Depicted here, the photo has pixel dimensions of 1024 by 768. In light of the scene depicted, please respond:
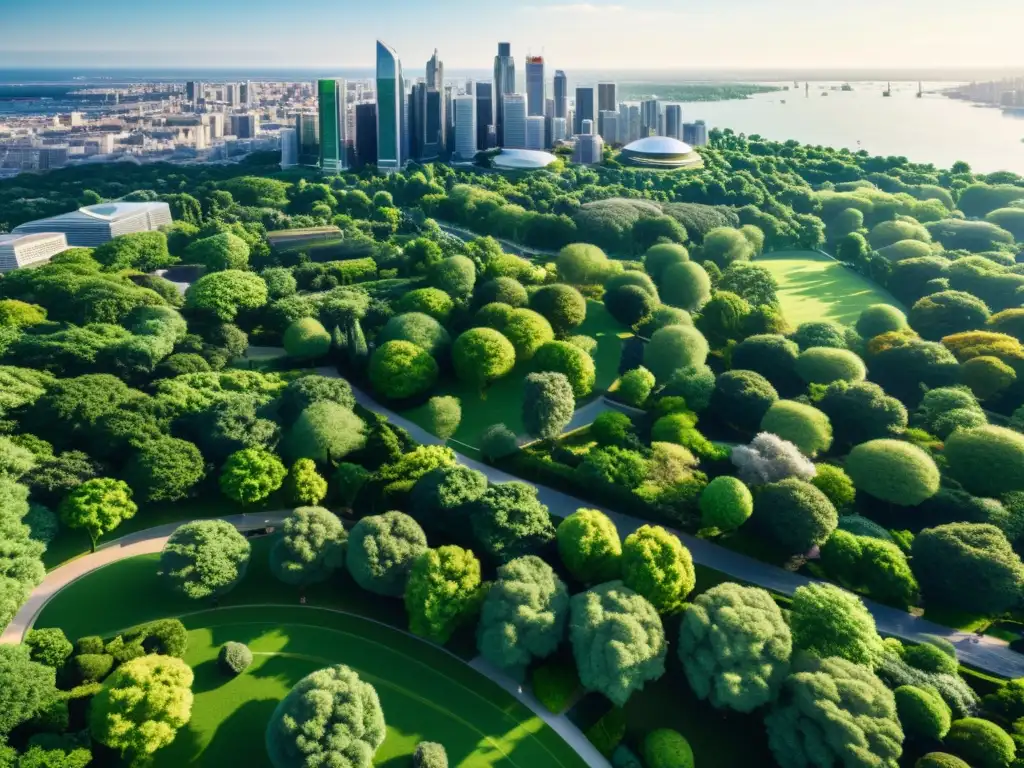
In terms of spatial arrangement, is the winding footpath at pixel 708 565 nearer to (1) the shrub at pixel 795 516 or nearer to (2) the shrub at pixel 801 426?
(1) the shrub at pixel 795 516

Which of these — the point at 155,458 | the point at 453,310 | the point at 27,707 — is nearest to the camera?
the point at 27,707

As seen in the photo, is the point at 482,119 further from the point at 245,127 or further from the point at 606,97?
the point at 245,127

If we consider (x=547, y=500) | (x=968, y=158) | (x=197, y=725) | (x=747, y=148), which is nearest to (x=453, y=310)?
(x=547, y=500)

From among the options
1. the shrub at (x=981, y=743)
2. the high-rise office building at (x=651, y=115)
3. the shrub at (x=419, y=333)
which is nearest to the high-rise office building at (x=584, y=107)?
the high-rise office building at (x=651, y=115)

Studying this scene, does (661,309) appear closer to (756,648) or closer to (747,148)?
(756,648)

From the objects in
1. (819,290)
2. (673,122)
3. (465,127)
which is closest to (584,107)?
(673,122)

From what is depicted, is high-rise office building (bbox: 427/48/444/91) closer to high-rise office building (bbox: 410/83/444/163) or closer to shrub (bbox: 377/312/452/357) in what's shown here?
high-rise office building (bbox: 410/83/444/163)
